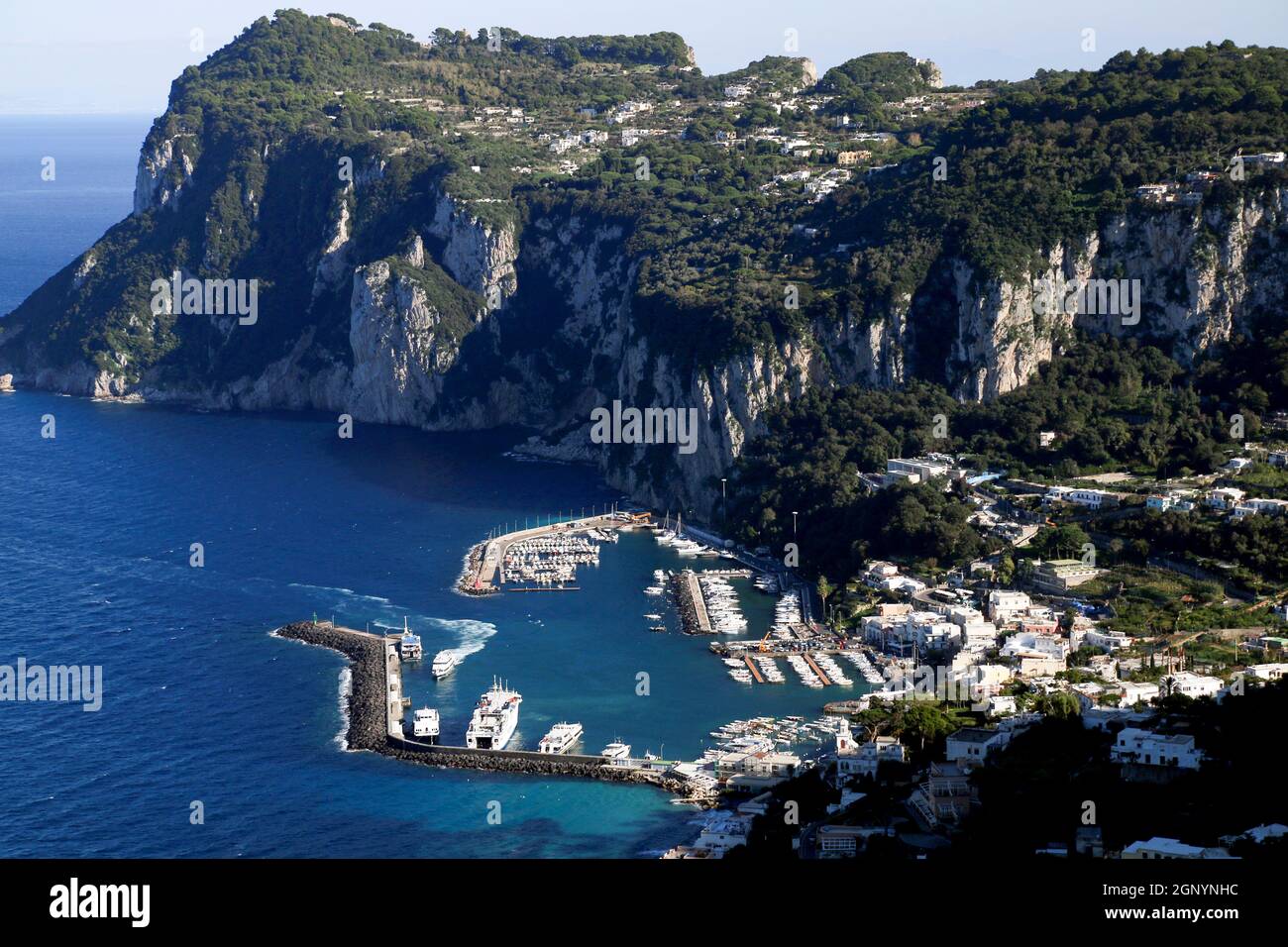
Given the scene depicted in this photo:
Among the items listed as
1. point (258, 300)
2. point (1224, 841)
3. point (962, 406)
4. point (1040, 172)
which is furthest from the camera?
point (258, 300)

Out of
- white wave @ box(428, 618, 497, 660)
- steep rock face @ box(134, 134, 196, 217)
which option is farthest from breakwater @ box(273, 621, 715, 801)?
steep rock face @ box(134, 134, 196, 217)

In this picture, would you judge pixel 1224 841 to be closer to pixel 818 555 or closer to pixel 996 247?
pixel 818 555

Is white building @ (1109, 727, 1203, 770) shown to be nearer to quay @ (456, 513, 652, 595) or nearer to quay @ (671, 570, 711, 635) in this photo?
quay @ (671, 570, 711, 635)

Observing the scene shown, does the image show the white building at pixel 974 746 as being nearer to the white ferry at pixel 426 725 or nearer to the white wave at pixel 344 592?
the white ferry at pixel 426 725

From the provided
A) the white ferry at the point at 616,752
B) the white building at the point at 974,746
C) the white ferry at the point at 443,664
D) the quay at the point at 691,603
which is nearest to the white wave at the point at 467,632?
the white ferry at the point at 443,664

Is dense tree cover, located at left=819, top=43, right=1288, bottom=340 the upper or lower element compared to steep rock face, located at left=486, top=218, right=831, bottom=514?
upper

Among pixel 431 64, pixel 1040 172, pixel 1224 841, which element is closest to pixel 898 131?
pixel 1040 172

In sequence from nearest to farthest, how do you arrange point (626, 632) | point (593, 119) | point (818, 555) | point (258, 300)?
point (626, 632) → point (818, 555) → point (258, 300) → point (593, 119)
